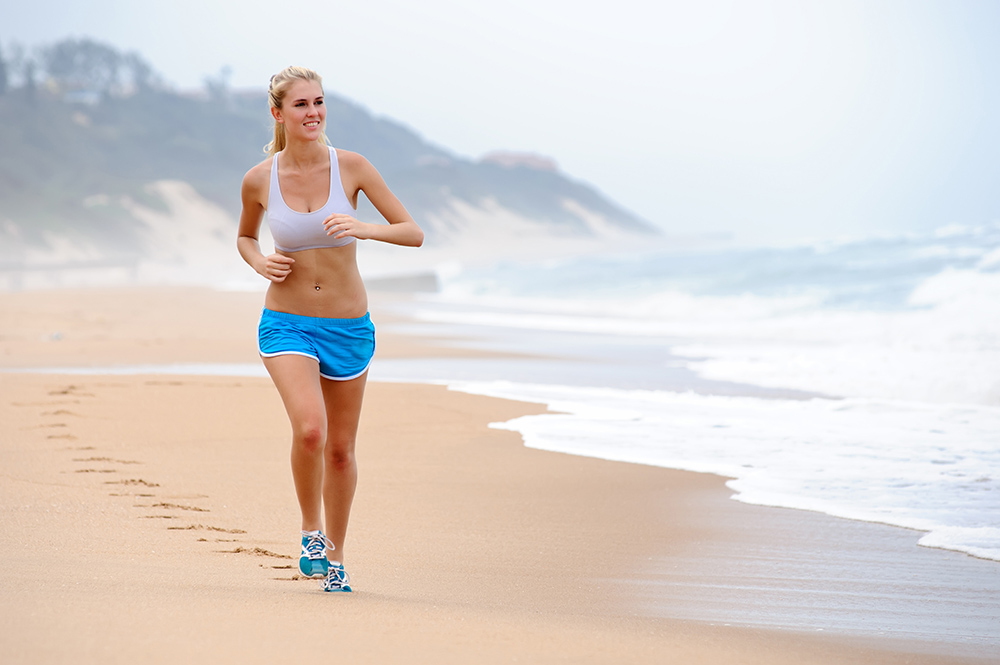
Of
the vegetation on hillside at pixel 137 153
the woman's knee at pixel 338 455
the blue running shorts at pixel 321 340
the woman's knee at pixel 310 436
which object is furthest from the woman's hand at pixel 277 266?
the vegetation on hillside at pixel 137 153

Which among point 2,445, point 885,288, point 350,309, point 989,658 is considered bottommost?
point 989,658

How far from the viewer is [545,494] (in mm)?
4977

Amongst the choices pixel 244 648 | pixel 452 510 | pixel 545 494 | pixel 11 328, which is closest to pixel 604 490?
pixel 545 494

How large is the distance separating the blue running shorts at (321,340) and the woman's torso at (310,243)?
0.10 ft

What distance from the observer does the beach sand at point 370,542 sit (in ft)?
8.30

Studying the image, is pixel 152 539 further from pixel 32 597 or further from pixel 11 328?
pixel 11 328

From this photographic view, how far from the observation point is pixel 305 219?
3.13 meters

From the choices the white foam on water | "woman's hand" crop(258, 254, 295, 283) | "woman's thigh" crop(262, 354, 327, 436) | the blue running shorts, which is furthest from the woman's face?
the white foam on water

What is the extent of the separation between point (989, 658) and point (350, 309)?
219cm

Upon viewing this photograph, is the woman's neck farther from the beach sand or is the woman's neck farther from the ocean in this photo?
the ocean

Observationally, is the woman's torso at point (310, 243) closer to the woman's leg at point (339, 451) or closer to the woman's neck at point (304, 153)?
the woman's neck at point (304, 153)

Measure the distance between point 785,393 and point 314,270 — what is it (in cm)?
632

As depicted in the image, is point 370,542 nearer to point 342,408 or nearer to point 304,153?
point 342,408

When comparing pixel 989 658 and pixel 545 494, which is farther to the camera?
pixel 545 494
